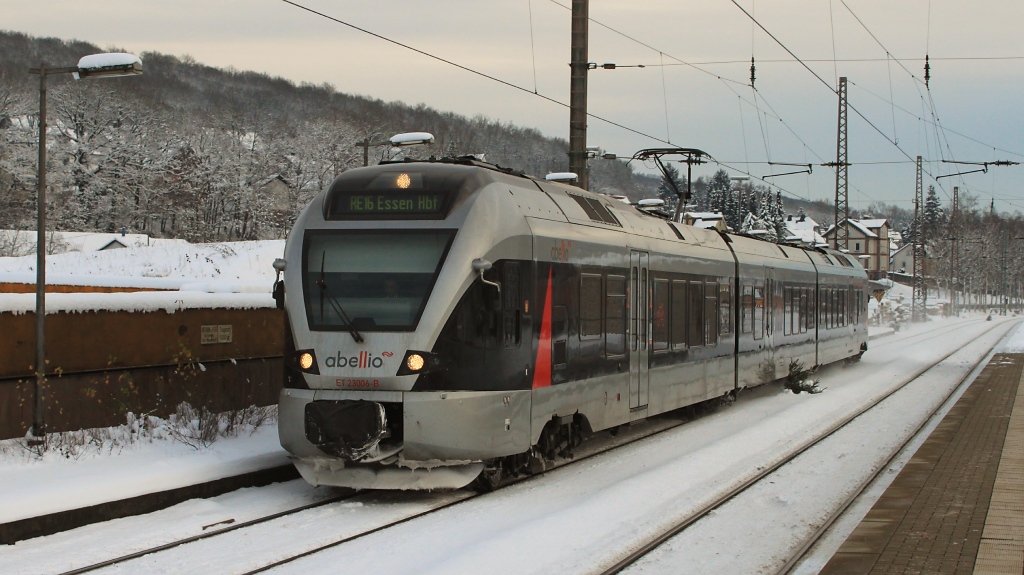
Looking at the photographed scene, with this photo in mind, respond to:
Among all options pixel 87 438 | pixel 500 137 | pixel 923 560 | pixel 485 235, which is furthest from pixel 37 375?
pixel 500 137

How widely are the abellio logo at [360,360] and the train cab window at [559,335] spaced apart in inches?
86.1

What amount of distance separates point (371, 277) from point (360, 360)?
2.78 feet

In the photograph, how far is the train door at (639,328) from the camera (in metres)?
13.9

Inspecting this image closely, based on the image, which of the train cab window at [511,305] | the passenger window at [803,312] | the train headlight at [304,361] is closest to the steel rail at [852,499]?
the train cab window at [511,305]

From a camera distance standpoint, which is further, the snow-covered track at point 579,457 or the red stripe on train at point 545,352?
the red stripe on train at point 545,352

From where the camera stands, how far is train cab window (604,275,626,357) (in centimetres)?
1308

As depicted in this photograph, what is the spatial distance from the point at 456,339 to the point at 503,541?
2.29 metres

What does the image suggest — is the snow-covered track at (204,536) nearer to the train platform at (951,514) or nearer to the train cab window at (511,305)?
the train cab window at (511,305)

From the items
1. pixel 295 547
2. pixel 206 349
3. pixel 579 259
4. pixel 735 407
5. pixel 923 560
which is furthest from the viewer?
pixel 735 407

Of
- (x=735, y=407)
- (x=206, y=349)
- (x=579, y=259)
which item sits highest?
(x=579, y=259)

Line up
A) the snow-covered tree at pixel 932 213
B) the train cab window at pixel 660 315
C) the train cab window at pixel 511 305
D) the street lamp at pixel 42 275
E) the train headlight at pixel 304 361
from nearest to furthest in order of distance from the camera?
the train headlight at pixel 304 361 → the train cab window at pixel 511 305 → the street lamp at pixel 42 275 → the train cab window at pixel 660 315 → the snow-covered tree at pixel 932 213

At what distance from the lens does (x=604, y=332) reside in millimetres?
12969

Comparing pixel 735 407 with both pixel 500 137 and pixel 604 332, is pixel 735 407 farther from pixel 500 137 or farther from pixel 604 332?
pixel 500 137

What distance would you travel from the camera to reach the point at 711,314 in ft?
57.7
